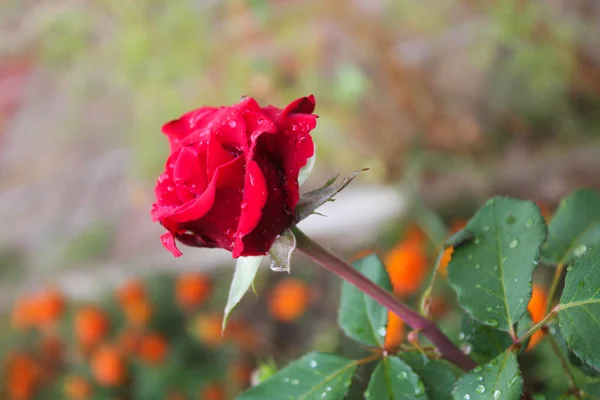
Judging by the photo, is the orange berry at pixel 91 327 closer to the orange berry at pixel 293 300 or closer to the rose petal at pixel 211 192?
the orange berry at pixel 293 300

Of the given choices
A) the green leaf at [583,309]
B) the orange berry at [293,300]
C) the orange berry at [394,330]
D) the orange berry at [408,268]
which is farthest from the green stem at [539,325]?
the orange berry at [293,300]

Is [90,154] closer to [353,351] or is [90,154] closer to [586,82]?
[353,351]

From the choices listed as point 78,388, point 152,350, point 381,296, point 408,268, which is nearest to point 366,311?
point 381,296

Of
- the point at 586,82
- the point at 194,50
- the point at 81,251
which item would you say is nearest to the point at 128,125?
the point at 81,251

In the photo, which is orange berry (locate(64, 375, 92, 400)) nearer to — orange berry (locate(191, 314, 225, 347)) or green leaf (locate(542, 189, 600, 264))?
orange berry (locate(191, 314, 225, 347))

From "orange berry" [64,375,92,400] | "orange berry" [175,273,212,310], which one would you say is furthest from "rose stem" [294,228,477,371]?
"orange berry" [64,375,92,400]

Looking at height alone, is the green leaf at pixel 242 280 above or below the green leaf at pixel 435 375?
above
